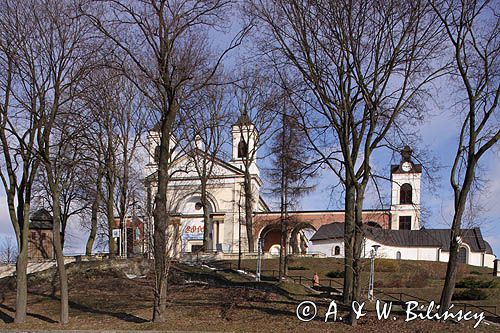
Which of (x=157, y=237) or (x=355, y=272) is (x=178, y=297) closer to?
(x=157, y=237)

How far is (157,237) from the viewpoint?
54.1 ft

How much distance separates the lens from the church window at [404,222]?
207ft

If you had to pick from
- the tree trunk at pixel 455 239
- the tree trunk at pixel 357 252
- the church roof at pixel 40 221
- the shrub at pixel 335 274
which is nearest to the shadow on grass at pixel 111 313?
the tree trunk at pixel 357 252

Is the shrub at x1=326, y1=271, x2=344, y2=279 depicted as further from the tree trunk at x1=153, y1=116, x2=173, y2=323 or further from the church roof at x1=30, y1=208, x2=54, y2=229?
the church roof at x1=30, y1=208, x2=54, y2=229

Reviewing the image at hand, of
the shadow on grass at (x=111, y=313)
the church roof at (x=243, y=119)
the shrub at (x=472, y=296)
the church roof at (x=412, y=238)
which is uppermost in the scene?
the church roof at (x=243, y=119)

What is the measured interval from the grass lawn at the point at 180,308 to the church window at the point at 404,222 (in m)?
40.7

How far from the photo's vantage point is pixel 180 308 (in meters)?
19.2

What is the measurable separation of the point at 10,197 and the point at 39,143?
2.61 meters

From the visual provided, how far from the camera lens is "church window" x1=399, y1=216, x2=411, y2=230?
63116mm

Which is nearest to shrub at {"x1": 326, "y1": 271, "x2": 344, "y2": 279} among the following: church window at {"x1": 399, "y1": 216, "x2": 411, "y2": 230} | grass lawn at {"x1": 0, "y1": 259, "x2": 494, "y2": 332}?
grass lawn at {"x1": 0, "y1": 259, "x2": 494, "y2": 332}

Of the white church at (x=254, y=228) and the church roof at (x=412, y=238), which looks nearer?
the white church at (x=254, y=228)

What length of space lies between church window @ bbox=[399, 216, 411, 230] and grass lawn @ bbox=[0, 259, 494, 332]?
134 feet

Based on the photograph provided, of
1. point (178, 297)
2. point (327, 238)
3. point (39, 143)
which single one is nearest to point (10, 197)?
point (39, 143)

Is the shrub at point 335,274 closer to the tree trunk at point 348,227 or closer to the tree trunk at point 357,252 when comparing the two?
the tree trunk at point 348,227
